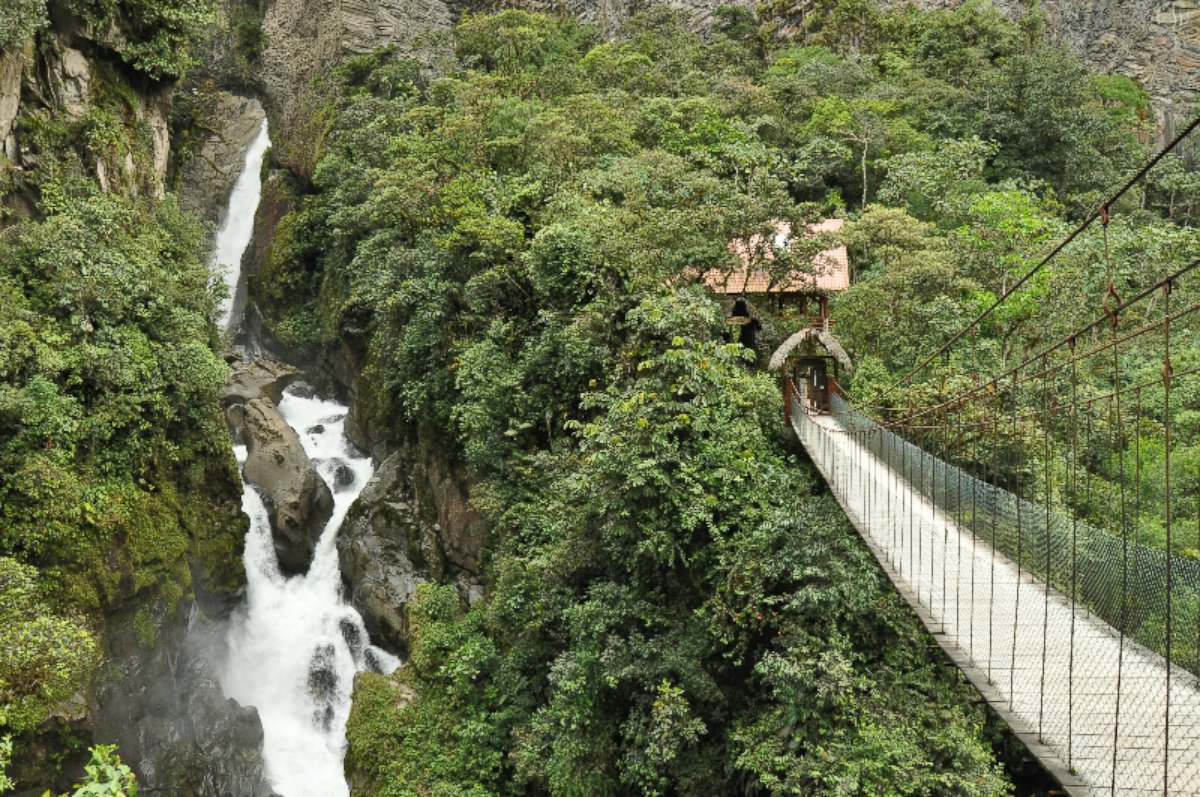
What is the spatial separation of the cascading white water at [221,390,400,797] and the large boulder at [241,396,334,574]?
0.73 ft

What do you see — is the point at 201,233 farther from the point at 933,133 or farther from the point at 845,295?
the point at 933,133

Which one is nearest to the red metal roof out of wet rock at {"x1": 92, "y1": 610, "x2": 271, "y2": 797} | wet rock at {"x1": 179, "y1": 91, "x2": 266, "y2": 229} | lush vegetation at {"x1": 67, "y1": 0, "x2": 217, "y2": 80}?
wet rock at {"x1": 92, "y1": 610, "x2": 271, "y2": 797}

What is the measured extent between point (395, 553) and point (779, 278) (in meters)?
8.05

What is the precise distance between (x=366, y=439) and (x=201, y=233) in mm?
5199

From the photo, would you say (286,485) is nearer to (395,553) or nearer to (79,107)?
(395,553)

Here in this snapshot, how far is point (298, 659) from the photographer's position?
1378cm

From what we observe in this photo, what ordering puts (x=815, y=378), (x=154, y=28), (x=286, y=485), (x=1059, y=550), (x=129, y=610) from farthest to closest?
1. (x=286, y=485)
2. (x=154, y=28)
3. (x=815, y=378)
4. (x=129, y=610)
5. (x=1059, y=550)

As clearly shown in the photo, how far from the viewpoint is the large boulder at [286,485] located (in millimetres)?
14844

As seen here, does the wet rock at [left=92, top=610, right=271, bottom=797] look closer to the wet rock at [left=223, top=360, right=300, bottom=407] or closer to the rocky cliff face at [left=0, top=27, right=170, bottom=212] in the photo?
the wet rock at [left=223, top=360, right=300, bottom=407]

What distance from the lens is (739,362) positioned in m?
13.3

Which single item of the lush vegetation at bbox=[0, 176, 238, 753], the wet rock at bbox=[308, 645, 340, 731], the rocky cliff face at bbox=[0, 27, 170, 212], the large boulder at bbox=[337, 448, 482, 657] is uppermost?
the rocky cliff face at bbox=[0, 27, 170, 212]

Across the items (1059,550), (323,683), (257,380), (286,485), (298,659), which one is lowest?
(323,683)

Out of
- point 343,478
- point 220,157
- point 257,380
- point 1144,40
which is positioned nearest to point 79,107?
point 257,380

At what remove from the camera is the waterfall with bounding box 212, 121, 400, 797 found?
1268 cm
